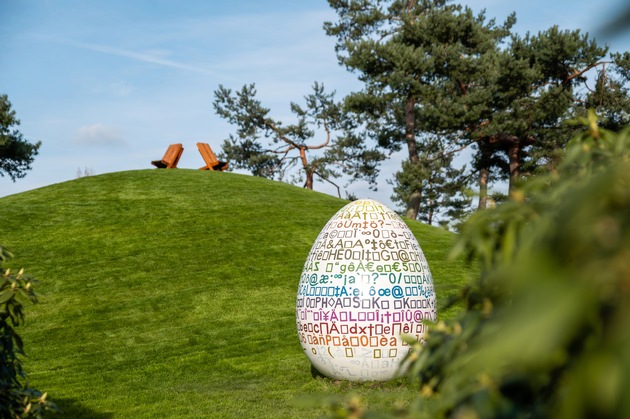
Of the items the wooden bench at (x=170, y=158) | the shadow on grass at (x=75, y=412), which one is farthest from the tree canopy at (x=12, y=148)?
the shadow on grass at (x=75, y=412)

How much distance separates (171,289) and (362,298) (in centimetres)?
982

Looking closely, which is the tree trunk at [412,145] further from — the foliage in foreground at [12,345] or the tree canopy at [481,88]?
the foliage in foreground at [12,345]

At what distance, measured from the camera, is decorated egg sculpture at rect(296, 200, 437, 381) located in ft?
31.4

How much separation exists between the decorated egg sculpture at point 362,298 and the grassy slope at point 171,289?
448 mm

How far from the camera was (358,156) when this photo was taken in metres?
41.2

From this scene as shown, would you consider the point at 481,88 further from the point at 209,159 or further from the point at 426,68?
the point at 209,159

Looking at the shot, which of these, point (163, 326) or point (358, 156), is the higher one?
point (358, 156)

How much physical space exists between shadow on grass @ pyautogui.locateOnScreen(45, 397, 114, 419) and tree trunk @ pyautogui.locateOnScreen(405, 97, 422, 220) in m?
25.8

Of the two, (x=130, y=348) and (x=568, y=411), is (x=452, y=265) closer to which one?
(x=130, y=348)

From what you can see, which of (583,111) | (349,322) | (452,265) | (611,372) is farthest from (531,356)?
(583,111)

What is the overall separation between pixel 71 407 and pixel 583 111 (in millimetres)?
23323

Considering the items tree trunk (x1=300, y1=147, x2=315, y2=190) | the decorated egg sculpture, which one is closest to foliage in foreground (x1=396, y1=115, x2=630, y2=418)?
the decorated egg sculpture

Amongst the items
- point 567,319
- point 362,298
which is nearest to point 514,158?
point 362,298

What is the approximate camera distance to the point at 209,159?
116 ft
